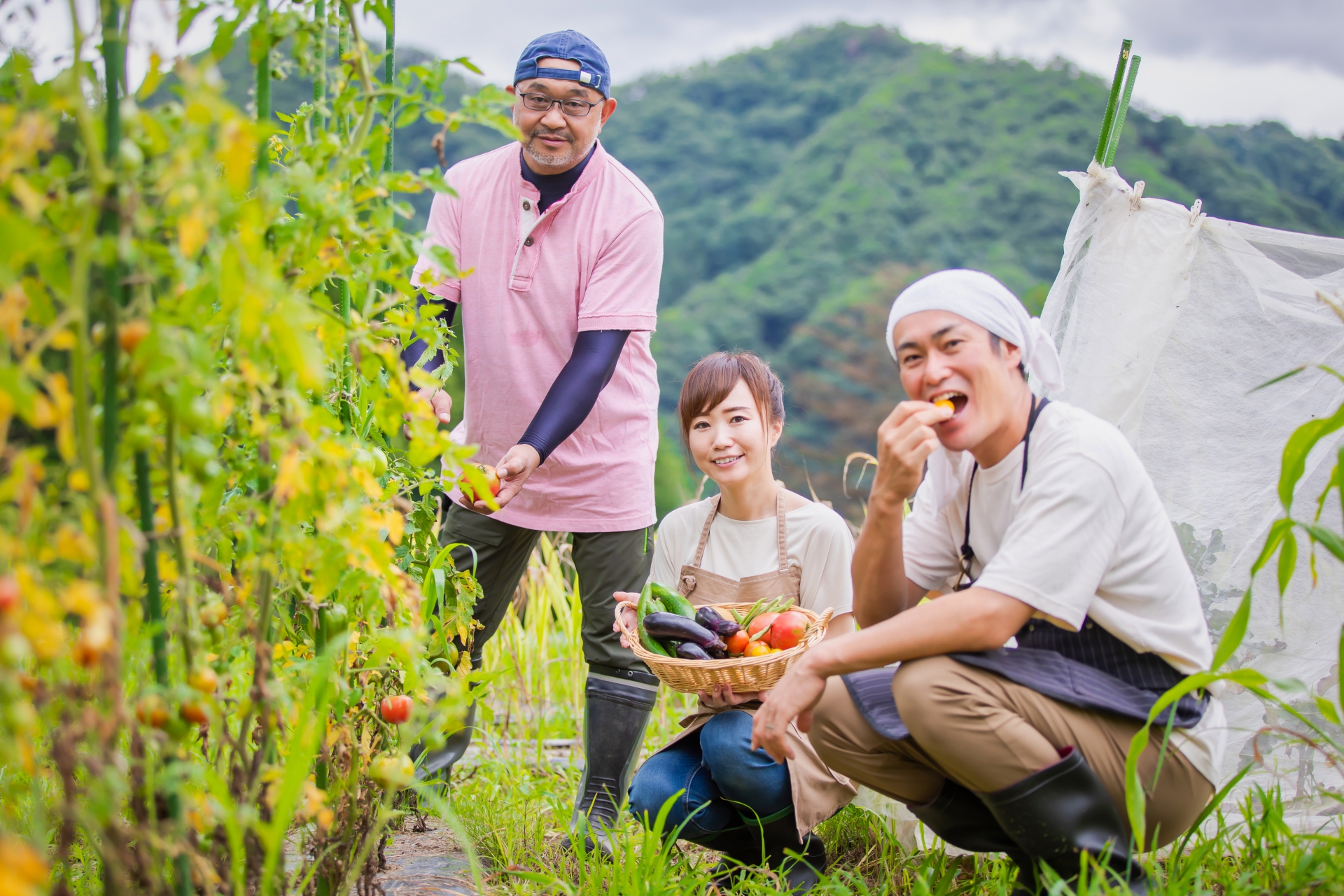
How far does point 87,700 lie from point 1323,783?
2.54 metres

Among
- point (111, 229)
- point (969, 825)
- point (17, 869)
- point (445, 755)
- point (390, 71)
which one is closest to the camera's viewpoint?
point (17, 869)

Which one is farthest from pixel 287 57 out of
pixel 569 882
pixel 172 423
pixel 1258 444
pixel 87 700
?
pixel 1258 444

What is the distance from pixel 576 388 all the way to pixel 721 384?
37 cm

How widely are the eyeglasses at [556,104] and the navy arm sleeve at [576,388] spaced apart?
590mm

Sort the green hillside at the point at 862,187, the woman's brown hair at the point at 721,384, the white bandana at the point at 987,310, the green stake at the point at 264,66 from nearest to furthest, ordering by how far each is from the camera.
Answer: the green stake at the point at 264,66 → the white bandana at the point at 987,310 → the woman's brown hair at the point at 721,384 → the green hillside at the point at 862,187

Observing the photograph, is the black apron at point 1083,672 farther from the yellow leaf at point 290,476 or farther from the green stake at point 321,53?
the green stake at point 321,53

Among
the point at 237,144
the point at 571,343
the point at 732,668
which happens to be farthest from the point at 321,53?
the point at 732,668

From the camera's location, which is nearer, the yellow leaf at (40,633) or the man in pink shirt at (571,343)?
the yellow leaf at (40,633)

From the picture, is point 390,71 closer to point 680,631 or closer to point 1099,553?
point 680,631

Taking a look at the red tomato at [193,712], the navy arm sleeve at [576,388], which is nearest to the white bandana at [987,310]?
the navy arm sleeve at [576,388]

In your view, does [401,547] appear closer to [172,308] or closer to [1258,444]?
[172,308]

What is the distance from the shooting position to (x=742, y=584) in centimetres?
257

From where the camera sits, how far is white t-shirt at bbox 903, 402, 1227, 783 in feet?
5.73

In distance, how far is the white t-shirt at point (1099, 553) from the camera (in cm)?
175
